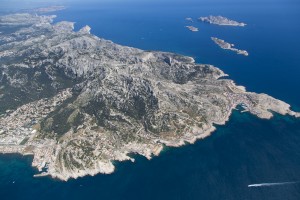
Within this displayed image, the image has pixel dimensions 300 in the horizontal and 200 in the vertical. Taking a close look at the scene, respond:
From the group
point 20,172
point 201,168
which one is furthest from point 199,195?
point 20,172

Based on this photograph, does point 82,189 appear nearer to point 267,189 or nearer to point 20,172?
point 20,172

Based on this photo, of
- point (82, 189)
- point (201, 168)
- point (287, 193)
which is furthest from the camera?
point (201, 168)

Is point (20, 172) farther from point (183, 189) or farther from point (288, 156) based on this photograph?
point (288, 156)

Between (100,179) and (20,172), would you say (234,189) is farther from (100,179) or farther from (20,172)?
(20,172)

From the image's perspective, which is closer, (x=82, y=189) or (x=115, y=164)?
(x=82, y=189)

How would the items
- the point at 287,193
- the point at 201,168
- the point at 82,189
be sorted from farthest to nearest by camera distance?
the point at 201,168 → the point at 82,189 → the point at 287,193

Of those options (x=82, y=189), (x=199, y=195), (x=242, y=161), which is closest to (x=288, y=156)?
(x=242, y=161)

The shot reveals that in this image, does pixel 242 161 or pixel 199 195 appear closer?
pixel 199 195

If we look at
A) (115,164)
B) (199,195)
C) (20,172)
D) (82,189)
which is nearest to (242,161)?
(199,195)
